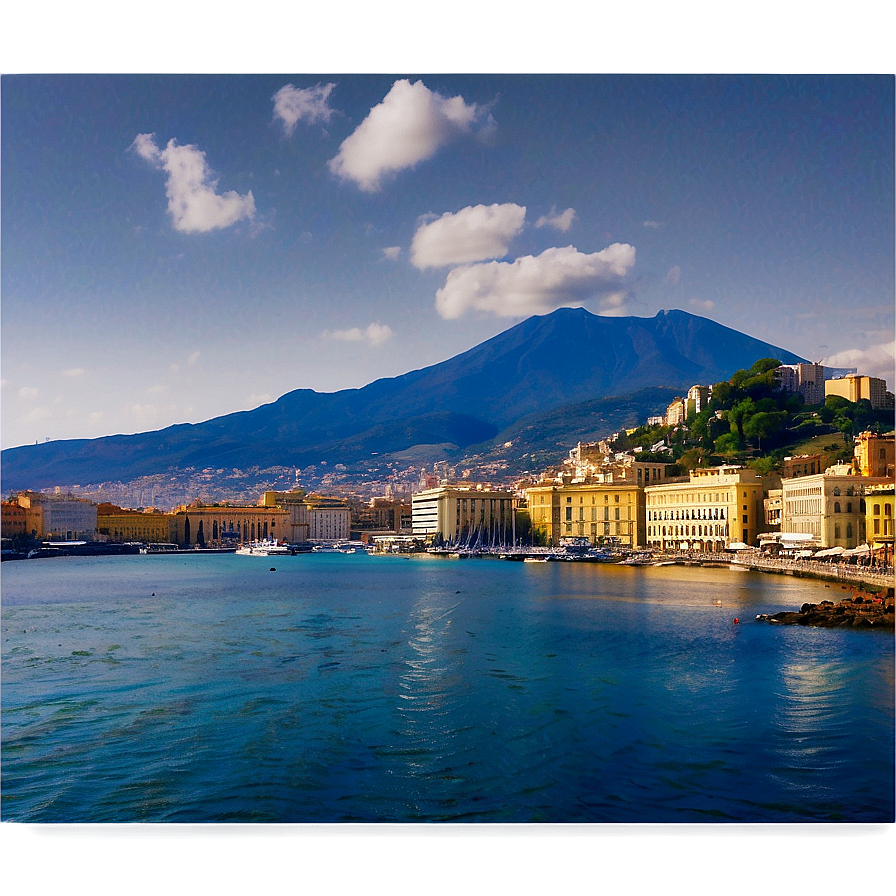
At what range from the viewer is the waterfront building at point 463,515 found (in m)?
9.03

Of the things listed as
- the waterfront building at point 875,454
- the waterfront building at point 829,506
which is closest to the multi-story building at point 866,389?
the waterfront building at point 875,454

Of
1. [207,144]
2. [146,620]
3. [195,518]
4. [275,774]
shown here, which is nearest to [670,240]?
[207,144]

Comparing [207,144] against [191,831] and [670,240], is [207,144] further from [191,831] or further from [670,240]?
[191,831]

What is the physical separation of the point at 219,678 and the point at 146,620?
2897 mm

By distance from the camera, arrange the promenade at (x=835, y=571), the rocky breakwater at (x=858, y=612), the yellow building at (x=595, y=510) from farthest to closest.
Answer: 1. the yellow building at (x=595, y=510)
2. the rocky breakwater at (x=858, y=612)
3. the promenade at (x=835, y=571)

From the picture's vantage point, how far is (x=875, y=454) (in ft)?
16.2

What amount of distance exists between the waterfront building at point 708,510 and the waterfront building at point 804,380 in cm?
126

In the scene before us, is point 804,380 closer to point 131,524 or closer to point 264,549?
point 131,524

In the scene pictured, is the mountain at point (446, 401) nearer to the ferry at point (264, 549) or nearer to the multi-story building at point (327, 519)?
the multi-story building at point (327, 519)

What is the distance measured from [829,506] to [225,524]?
7.28m

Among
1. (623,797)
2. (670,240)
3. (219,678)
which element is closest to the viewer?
(623,797)

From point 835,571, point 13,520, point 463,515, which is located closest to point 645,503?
point 463,515

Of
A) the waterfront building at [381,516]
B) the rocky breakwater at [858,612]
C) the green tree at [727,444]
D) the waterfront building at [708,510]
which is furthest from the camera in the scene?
the waterfront building at [381,516]

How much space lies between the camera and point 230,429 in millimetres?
5406
